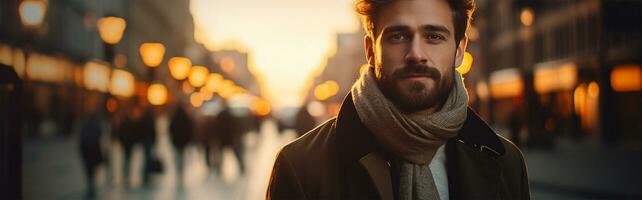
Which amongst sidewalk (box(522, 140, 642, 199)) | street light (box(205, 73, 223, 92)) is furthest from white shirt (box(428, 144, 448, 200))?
street light (box(205, 73, 223, 92))

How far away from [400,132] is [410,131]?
0.11 feet

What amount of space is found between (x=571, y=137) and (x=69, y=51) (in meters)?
27.6

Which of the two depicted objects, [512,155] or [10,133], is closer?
[512,155]

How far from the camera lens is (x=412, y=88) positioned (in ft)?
7.97

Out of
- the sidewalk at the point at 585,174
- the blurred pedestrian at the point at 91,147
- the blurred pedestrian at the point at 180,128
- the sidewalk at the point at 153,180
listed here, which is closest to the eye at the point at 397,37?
the sidewalk at the point at 153,180

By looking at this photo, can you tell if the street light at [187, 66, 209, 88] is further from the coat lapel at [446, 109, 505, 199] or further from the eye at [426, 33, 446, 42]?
the eye at [426, 33, 446, 42]

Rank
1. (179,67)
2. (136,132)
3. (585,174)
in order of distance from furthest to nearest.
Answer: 1. (179,67)
2. (585,174)
3. (136,132)

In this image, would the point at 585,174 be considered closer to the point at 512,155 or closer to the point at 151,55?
the point at 151,55

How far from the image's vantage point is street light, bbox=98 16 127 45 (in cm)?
1584

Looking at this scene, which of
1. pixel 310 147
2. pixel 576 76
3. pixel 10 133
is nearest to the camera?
pixel 310 147

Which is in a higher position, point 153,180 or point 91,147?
point 91,147

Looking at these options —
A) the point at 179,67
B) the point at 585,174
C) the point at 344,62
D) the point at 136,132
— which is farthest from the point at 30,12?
the point at 344,62

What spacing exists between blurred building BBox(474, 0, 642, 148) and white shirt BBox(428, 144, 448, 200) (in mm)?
19509

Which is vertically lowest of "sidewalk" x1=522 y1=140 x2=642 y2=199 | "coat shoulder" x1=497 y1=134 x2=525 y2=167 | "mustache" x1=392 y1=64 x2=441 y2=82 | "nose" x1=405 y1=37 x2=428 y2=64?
"sidewalk" x1=522 y1=140 x2=642 y2=199
